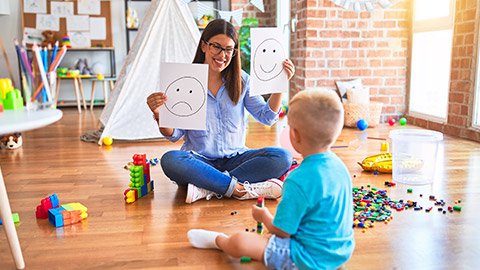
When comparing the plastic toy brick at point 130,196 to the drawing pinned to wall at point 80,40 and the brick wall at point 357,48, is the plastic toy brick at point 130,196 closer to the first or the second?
the brick wall at point 357,48

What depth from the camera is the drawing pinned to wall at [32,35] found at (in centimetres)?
564

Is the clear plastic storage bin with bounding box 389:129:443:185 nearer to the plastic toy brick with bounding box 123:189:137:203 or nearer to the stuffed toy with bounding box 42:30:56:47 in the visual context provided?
the plastic toy brick with bounding box 123:189:137:203

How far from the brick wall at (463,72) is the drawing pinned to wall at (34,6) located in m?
4.82

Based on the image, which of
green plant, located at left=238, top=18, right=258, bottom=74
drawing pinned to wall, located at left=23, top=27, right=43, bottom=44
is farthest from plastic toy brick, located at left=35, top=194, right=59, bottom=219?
drawing pinned to wall, located at left=23, top=27, right=43, bottom=44

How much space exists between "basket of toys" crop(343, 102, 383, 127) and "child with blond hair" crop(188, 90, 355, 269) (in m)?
2.71

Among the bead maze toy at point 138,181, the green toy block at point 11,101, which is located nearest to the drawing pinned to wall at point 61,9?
the bead maze toy at point 138,181

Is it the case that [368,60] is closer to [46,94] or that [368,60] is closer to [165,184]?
[165,184]

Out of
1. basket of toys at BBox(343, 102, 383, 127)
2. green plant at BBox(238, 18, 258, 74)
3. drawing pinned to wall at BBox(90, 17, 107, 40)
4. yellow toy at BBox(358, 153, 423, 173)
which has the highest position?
drawing pinned to wall at BBox(90, 17, 107, 40)

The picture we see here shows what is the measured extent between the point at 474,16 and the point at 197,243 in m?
2.82

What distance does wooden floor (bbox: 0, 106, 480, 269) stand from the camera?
1.34 metres

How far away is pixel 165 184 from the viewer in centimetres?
217

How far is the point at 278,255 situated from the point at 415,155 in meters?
1.21

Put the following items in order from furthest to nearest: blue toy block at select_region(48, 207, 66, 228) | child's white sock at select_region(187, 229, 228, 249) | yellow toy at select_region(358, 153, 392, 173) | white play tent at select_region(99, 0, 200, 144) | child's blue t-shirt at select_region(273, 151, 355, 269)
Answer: white play tent at select_region(99, 0, 200, 144), yellow toy at select_region(358, 153, 392, 173), blue toy block at select_region(48, 207, 66, 228), child's white sock at select_region(187, 229, 228, 249), child's blue t-shirt at select_region(273, 151, 355, 269)

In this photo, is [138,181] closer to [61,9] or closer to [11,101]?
[11,101]
